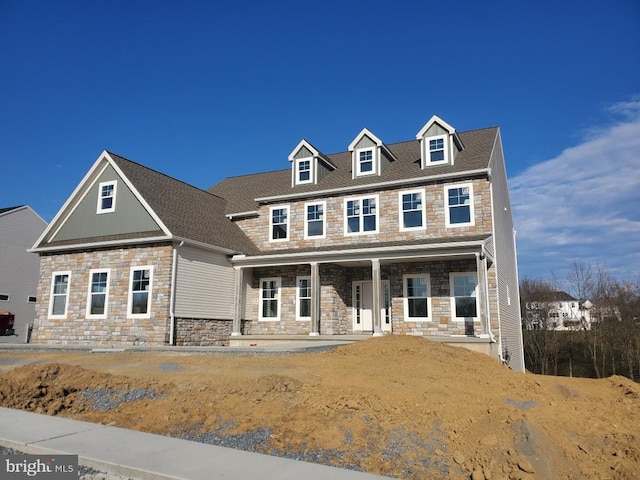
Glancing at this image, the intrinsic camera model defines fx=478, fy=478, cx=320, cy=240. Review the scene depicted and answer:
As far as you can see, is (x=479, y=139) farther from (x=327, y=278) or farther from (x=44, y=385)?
(x=44, y=385)

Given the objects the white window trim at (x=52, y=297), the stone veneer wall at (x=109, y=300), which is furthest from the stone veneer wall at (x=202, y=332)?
the white window trim at (x=52, y=297)

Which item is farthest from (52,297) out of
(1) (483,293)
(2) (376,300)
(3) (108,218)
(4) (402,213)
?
(1) (483,293)

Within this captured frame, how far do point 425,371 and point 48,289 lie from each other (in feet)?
52.1

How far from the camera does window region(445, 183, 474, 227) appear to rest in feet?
54.2

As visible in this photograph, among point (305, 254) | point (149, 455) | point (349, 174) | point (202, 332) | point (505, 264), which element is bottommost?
point (149, 455)

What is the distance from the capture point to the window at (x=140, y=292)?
1653 cm

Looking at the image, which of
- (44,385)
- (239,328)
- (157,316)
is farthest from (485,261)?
(44,385)

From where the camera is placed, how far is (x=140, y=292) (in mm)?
16766

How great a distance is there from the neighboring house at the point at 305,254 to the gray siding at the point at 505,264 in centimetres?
11

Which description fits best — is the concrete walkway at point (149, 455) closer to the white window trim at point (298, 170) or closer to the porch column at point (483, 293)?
the porch column at point (483, 293)

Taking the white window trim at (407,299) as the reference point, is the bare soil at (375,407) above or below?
below

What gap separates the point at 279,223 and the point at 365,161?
4.41 m

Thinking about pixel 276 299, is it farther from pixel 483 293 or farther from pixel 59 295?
pixel 59 295
